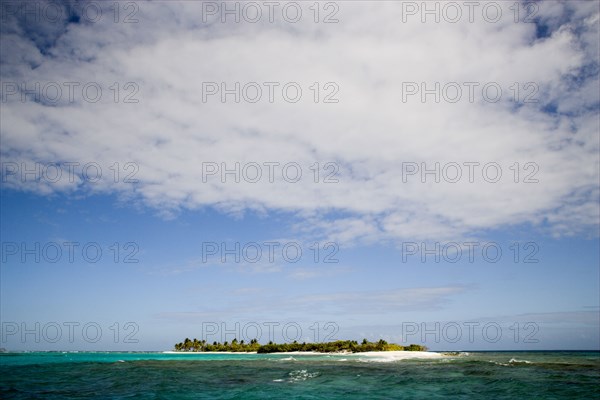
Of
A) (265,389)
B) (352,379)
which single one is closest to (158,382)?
(265,389)

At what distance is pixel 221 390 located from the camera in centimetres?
2533

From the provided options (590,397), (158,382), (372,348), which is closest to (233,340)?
(372,348)

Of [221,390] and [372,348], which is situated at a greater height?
[221,390]

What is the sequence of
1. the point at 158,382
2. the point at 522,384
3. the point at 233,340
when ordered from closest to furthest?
the point at 522,384, the point at 158,382, the point at 233,340

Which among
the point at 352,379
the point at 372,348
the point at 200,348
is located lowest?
the point at 200,348

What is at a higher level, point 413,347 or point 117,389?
point 117,389

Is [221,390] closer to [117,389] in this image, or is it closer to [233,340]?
[117,389]

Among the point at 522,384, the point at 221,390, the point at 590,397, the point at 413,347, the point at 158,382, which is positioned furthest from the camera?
the point at 413,347

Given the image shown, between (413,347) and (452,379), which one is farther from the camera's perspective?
(413,347)

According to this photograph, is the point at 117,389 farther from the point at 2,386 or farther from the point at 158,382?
the point at 2,386

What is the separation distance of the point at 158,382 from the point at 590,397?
26981 millimetres

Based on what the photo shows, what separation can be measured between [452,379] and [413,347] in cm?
8207

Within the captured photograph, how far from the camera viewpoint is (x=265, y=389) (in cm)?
2558

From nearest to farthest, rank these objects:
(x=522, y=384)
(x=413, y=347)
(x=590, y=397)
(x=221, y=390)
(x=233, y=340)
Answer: (x=590, y=397) → (x=221, y=390) → (x=522, y=384) → (x=413, y=347) → (x=233, y=340)
